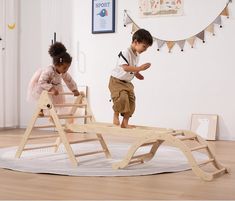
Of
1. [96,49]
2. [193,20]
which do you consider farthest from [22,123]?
[193,20]


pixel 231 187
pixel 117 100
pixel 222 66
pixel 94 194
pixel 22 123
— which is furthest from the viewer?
pixel 22 123

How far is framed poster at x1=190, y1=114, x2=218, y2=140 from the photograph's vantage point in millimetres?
4559

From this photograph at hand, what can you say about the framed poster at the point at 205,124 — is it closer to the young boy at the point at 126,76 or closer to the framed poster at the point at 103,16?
the framed poster at the point at 103,16

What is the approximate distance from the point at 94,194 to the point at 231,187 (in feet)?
2.42

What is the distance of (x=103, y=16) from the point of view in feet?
16.6

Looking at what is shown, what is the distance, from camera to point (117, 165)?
108 inches

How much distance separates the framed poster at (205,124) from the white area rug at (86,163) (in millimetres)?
1019

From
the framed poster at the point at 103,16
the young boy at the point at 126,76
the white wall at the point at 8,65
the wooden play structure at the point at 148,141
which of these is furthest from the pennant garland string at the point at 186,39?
the wooden play structure at the point at 148,141

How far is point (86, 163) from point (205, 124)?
201 cm

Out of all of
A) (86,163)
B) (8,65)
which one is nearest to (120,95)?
(86,163)

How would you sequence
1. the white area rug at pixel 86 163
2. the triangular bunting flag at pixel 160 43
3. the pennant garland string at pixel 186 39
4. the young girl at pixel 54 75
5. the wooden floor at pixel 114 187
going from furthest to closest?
the triangular bunting flag at pixel 160 43 < the pennant garland string at pixel 186 39 < the young girl at pixel 54 75 < the white area rug at pixel 86 163 < the wooden floor at pixel 114 187

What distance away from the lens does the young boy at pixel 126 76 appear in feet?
10.2

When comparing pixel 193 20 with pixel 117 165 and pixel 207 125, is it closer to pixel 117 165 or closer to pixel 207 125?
pixel 207 125

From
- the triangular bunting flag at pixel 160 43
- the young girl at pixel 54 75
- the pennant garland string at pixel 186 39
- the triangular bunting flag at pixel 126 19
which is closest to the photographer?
the young girl at pixel 54 75
